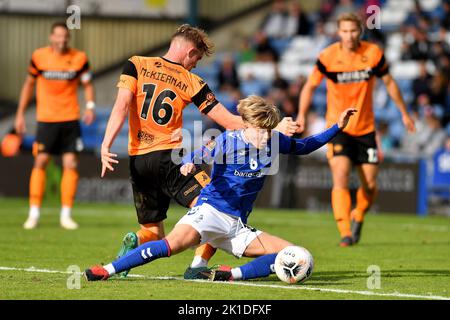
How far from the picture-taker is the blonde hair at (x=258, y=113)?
319 inches

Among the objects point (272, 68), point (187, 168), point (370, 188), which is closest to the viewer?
point (187, 168)

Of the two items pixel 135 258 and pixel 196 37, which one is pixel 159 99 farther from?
pixel 135 258

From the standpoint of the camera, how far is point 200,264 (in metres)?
8.59

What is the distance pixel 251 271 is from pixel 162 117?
1.56m

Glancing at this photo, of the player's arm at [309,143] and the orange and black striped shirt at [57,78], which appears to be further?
the orange and black striped shirt at [57,78]

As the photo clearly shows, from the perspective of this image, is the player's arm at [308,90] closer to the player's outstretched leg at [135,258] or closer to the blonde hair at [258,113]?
the blonde hair at [258,113]

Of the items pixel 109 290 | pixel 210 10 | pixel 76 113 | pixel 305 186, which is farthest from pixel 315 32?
pixel 109 290

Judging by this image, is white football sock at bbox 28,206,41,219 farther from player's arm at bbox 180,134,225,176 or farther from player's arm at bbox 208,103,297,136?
player's arm at bbox 180,134,225,176

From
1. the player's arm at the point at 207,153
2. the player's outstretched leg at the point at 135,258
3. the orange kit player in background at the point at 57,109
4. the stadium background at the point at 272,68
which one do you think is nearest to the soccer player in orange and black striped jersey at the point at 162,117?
the player's arm at the point at 207,153

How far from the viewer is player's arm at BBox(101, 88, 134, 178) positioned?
26.8ft

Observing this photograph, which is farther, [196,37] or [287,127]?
[196,37]

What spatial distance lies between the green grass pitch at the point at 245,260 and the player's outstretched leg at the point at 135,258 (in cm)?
9

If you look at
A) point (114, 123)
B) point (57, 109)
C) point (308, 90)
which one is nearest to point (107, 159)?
point (114, 123)
